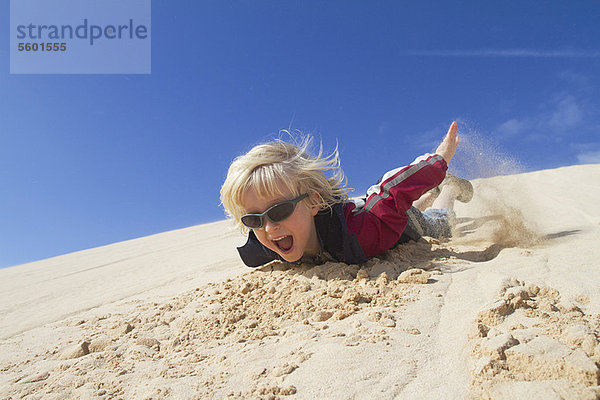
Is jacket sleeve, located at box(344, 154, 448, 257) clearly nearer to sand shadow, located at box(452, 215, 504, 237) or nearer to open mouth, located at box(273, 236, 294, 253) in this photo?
open mouth, located at box(273, 236, 294, 253)

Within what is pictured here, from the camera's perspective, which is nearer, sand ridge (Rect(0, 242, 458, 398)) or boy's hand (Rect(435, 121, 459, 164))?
sand ridge (Rect(0, 242, 458, 398))

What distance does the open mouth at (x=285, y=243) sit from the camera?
273cm

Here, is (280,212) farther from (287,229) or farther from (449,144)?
(449,144)

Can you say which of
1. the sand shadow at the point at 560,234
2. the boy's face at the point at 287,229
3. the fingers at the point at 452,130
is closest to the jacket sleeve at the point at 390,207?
the boy's face at the point at 287,229

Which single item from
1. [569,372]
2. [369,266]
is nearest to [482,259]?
[369,266]

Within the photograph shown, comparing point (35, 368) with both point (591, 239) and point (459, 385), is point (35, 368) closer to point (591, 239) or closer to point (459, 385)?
point (459, 385)

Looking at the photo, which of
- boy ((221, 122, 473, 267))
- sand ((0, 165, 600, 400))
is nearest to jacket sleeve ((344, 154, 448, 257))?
boy ((221, 122, 473, 267))

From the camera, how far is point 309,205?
2.78 meters

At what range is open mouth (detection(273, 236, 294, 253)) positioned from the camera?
2730 mm

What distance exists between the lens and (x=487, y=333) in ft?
4.47

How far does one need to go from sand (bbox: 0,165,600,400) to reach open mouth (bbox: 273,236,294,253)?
7.0 inches

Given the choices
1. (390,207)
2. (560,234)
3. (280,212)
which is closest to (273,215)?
(280,212)

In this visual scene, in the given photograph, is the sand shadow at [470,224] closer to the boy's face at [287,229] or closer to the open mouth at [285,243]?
the boy's face at [287,229]

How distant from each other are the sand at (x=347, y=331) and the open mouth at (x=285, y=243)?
0.58 feet
